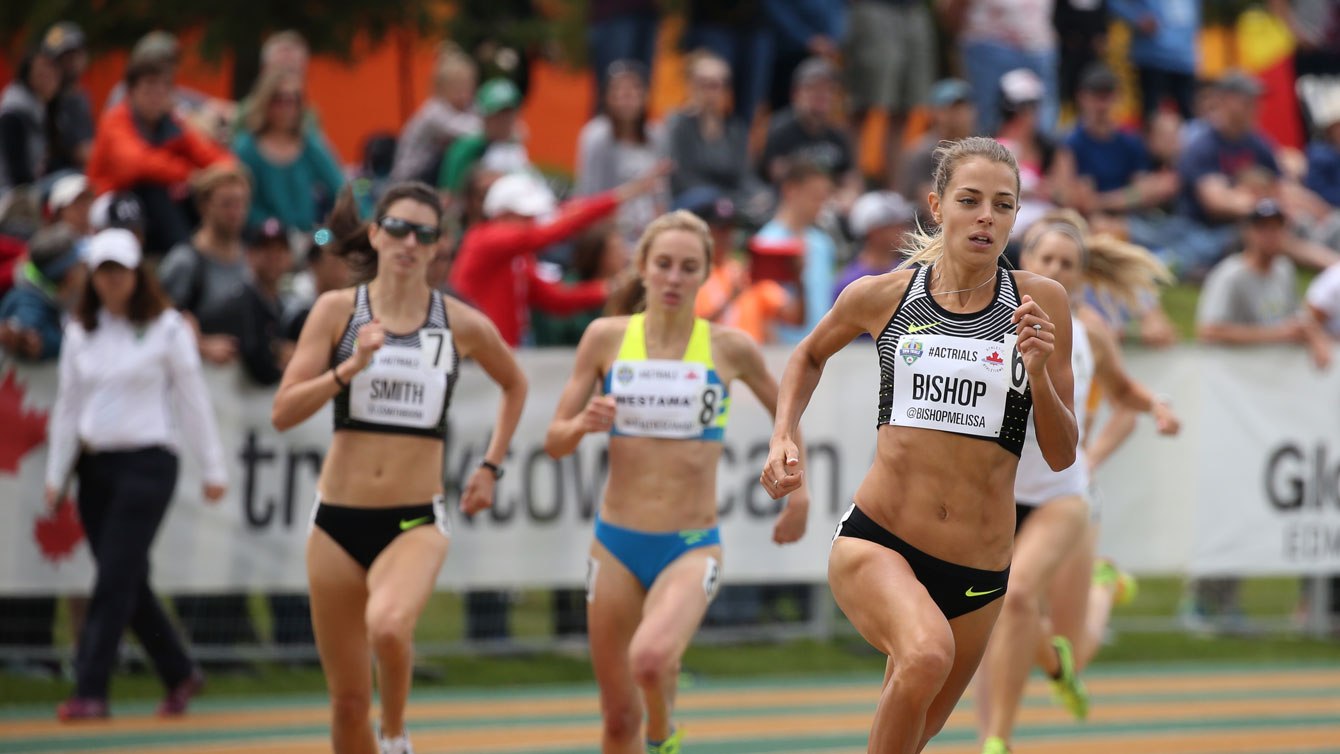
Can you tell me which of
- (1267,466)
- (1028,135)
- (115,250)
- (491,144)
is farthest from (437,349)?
(1028,135)

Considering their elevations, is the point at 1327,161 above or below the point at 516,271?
above

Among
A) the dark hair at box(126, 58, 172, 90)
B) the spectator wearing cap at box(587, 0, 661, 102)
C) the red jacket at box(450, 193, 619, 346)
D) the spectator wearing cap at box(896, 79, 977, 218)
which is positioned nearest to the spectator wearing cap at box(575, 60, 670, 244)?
the spectator wearing cap at box(587, 0, 661, 102)

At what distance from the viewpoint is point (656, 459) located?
7578 millimetres

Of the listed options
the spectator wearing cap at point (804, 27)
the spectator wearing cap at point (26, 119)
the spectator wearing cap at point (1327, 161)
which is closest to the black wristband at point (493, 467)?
the spectator wearing cap at point (26, 119)

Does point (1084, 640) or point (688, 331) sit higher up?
point (688, 331)

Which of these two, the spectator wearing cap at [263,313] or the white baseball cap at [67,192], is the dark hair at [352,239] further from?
the white baseball cap at [67,192]

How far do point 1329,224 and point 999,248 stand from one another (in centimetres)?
1142

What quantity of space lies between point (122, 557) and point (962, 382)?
213 inches

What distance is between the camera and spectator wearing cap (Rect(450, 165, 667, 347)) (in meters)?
11.2

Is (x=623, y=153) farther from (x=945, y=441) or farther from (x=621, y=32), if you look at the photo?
(x=945, y=441)

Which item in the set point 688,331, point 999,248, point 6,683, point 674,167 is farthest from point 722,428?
point 674,167

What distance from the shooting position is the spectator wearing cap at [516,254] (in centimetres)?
1124

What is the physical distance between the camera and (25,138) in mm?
12617

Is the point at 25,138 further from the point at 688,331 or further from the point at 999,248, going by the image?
the point at 999,248
